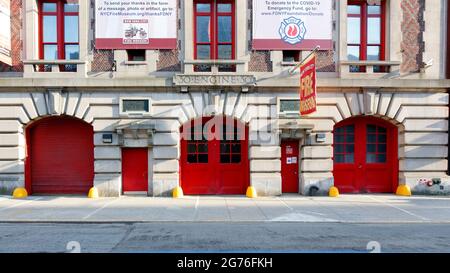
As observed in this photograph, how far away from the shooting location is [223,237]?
267 inches

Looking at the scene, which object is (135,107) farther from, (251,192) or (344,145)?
(344,145)

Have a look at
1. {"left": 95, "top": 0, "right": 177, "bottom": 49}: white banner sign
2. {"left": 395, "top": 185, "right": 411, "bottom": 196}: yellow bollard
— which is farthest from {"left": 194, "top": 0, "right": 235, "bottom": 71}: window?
{"left": 395, "top": 185, "right": 411, "bottom": 196}: yellow bollard

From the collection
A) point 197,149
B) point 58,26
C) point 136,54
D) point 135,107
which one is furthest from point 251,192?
point 58,26

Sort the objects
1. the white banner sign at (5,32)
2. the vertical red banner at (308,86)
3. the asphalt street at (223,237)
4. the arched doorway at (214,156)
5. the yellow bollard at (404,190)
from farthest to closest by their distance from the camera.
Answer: the arched doorway at (214,156), the yellow bollard at (404,190), the white banner sign at (5,32), the vertical red banner at (308,86), the asphalt street at (223,237)

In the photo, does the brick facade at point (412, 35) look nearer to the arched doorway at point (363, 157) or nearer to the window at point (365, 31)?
the window at point (365, 31)

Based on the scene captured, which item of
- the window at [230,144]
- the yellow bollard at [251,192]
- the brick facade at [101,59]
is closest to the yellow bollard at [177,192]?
the window at [230,144]

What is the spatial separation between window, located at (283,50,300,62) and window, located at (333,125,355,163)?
3.90 metres

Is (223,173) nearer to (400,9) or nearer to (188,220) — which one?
(188,220)

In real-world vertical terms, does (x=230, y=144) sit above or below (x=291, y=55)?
below

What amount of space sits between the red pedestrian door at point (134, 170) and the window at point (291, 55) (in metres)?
7.64

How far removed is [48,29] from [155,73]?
5.39 metres

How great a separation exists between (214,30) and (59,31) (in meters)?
7.07

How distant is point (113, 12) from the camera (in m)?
12.4

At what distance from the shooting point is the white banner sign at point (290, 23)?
41.1 ft
